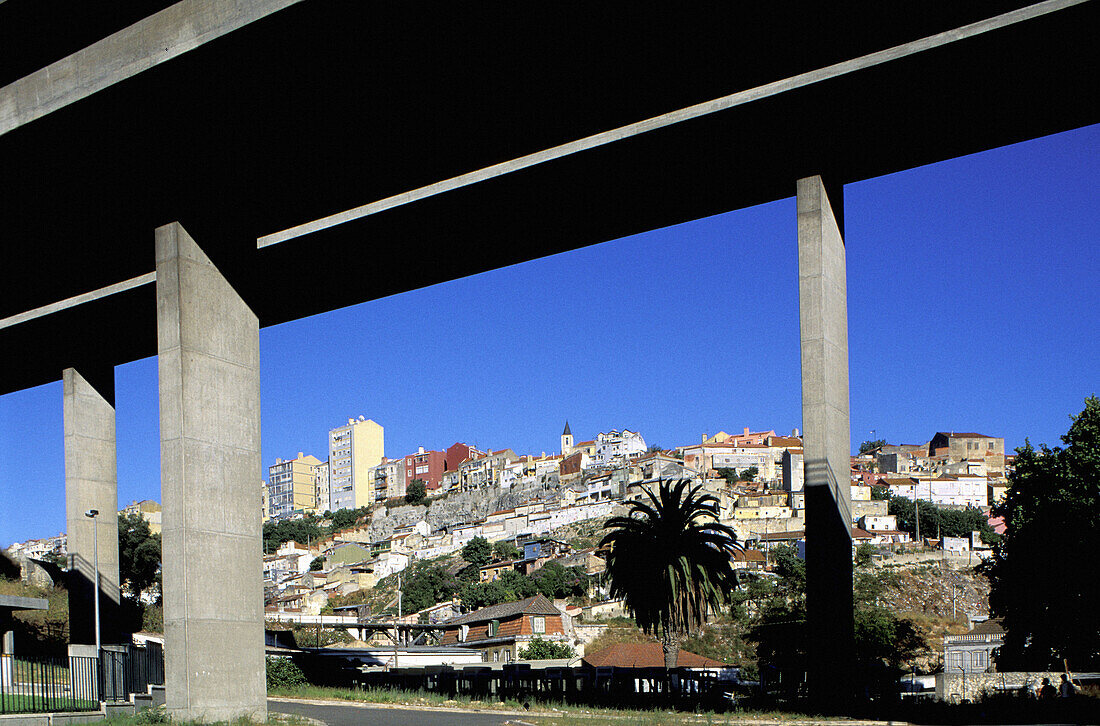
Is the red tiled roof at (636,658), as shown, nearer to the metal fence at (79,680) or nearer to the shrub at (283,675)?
the shrub at (283,675)

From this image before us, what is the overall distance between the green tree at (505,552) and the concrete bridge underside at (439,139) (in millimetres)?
132331

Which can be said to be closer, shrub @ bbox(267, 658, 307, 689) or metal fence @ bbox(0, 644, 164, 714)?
metal fence @ bbox(0, 644, 164, 714)

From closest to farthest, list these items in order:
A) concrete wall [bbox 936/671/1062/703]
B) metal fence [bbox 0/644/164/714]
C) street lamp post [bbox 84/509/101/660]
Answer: metal fence [bbox 0/644/164/714] → concrete wall [bbox 936/671/1062/703] → street lamp post [bbox 84/509/101/660]

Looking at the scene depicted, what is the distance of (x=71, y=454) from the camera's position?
108ft

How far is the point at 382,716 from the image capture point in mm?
21516

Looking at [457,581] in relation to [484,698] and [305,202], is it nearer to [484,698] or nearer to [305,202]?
[484,698]

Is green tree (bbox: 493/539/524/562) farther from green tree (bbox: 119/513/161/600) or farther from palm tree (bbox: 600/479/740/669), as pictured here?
palm tree (bbox: 600/479/740/669)

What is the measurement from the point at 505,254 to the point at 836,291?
8434 mm

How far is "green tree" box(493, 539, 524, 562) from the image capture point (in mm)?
151250

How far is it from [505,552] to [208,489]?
458 feet

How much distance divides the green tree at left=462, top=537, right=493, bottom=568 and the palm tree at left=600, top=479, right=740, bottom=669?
115 m

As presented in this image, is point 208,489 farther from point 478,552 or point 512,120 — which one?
point 478,552

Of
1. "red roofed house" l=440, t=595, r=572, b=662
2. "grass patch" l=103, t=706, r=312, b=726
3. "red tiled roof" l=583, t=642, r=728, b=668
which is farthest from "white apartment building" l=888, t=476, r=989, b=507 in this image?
"grass patch" l=103, t=706, r=312, b=726

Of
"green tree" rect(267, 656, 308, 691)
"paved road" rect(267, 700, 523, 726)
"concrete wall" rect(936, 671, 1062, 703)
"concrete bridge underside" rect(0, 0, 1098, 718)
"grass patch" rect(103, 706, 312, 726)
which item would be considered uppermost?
"concrete bridge underside" rect(0, 0, 1098, 718)
